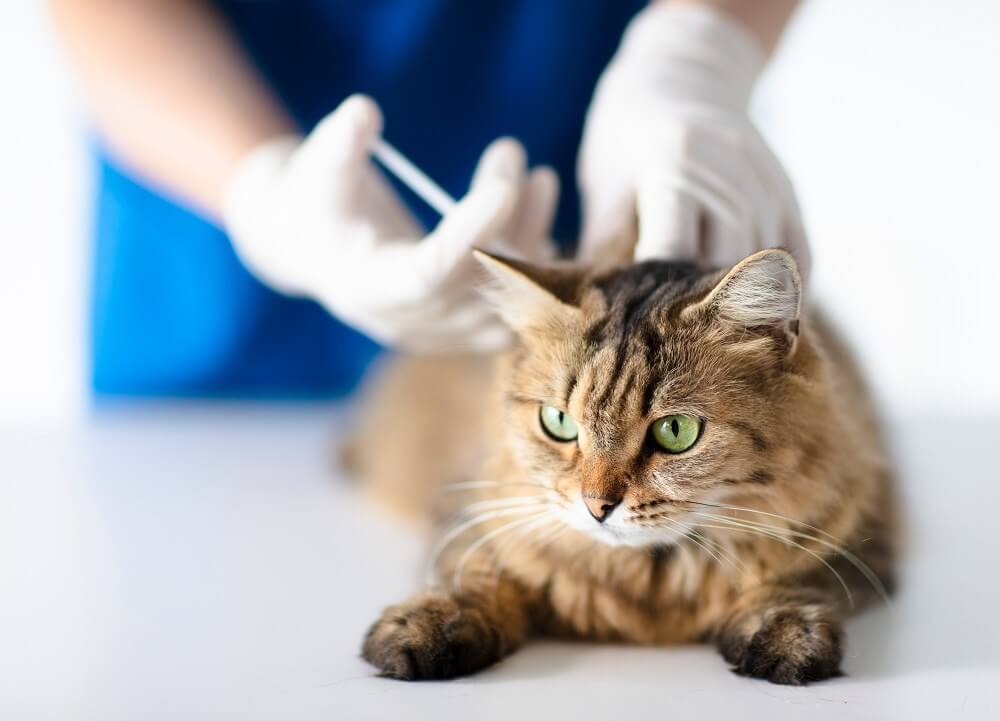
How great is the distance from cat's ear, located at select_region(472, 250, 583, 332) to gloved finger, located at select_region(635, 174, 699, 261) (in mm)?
109

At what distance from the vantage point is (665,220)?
4.33ft

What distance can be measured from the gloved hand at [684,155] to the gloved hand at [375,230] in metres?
0.11

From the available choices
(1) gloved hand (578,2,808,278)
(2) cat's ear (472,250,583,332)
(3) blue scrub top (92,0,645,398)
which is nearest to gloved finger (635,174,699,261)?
(1) gloved hand (578,2,808,278)

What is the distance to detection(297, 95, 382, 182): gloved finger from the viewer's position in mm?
1380

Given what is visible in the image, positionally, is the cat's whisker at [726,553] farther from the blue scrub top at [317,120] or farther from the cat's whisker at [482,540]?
the blue scrub top at [317,120]

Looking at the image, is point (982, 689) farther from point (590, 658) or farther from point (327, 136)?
point (327, 136)

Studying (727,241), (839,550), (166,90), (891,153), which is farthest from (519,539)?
(891,153)

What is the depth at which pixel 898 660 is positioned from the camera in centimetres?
109

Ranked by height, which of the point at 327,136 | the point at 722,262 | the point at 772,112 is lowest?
the point at 722,262

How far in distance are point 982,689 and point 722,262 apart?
2.00 ft

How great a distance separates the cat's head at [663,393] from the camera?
1080mm

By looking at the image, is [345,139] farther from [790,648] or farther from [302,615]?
[790,648]

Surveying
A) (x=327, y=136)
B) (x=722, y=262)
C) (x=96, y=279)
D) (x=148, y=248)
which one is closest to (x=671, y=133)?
(x=722, y=262)

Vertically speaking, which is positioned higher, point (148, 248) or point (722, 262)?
point (148, 248)
